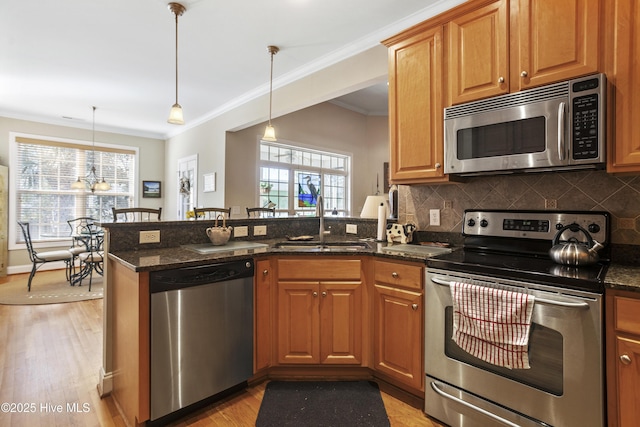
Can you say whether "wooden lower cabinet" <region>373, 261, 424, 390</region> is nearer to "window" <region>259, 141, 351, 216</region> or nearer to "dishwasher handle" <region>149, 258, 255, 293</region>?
"dishwasher handle" <region>149, 258, 255, 293</region>

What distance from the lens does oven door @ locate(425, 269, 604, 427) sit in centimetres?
127

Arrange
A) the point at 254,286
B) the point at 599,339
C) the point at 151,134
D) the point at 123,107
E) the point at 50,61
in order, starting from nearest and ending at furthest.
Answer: the point at 599,339 < the point at 254,286 < the point at 50,61 < the point at 123,107 < the point at 151,134

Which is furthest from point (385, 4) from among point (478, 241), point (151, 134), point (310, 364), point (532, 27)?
point (151, 134)

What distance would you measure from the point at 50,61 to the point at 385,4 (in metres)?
3.63

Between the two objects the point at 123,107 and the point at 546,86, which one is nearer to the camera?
the point at 546,86

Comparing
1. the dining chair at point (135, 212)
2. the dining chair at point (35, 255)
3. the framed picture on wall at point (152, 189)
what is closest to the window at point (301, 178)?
the dining chair at point (135, 212)

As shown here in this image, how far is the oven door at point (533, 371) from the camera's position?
127 centimetres

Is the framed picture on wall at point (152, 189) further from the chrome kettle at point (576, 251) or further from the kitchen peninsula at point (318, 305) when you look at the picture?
the chrome kettle at point (576, 251)

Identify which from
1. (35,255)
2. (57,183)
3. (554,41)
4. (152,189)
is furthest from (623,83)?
(57,183)

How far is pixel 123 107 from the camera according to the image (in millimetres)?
5125

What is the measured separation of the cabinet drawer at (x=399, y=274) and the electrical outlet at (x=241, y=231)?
1.14 meters

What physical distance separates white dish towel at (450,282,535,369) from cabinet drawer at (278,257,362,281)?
0.65 metres

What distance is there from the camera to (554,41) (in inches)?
63.1

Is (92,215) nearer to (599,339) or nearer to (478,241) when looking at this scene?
(478,241)
